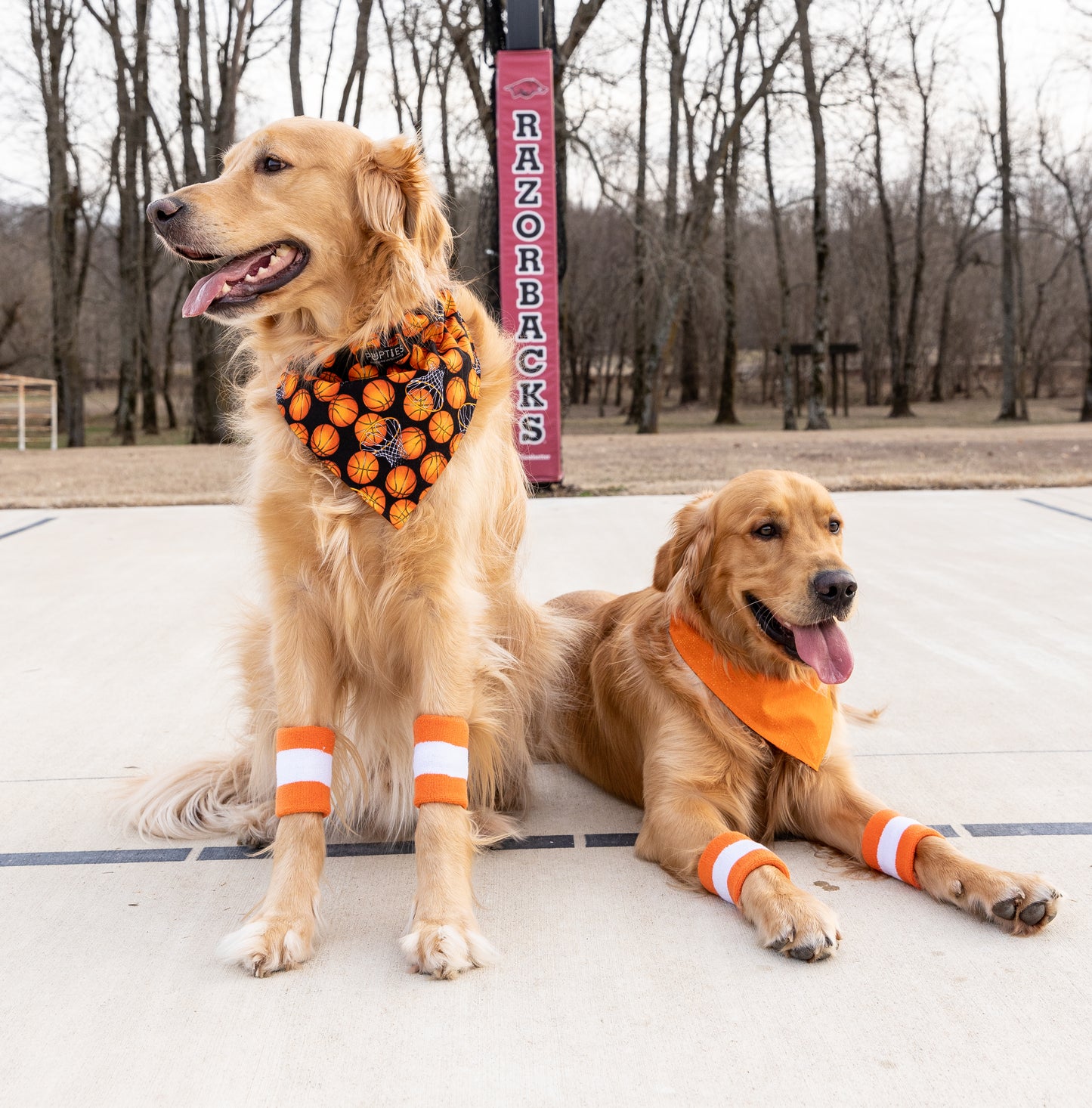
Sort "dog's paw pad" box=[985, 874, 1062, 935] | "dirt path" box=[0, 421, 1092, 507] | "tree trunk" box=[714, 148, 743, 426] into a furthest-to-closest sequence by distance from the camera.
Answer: "tree trunk" box=[714, 148, 743, 426] → "dirt path" box=[0, 421, 1092, 507] → "dog's paw pad" box=[985, 874, 1062, 935]

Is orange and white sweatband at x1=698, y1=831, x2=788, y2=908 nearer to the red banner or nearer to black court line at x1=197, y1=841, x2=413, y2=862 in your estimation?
black court line at x1=197, y1=841, x2=413, y2=862

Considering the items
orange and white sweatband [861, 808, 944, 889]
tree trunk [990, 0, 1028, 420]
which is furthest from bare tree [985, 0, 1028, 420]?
orange and white sweatband [861, 808, 944, 889]

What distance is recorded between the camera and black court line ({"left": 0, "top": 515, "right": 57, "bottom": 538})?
268 inches

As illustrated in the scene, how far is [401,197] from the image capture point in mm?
2240

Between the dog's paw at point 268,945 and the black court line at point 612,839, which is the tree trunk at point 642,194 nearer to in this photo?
the black court line at point 612,839

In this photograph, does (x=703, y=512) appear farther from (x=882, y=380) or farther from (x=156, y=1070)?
(x=882, y=380)

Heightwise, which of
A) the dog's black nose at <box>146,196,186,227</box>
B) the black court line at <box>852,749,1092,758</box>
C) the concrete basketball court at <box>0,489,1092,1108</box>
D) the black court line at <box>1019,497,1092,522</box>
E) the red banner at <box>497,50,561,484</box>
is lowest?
the concrete basketball court at <box>0,489,1092,1108</box>

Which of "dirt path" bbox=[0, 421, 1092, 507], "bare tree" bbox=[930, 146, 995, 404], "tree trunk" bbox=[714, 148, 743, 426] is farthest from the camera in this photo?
"bare tree" bbox=[930, 146, 995, 404]

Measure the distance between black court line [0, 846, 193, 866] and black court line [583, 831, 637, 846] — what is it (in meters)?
0.96

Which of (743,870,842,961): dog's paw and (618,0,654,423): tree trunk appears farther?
(618,0,654,423): tree trunk

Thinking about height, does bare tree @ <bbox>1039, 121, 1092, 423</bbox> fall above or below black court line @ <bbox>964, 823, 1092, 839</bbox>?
above

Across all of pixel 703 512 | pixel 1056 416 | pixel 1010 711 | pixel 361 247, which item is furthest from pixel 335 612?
pixel 1056 416

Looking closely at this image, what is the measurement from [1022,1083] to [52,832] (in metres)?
2.19

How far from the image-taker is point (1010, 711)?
10.9 feet
